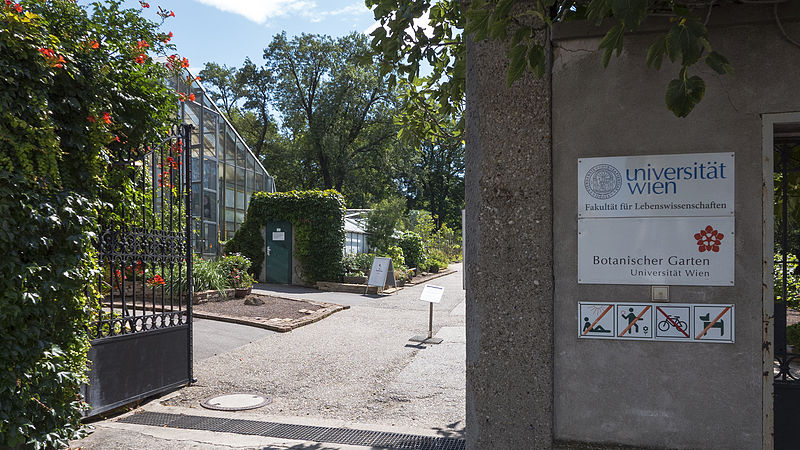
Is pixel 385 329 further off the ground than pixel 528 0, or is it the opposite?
pixel 528 0

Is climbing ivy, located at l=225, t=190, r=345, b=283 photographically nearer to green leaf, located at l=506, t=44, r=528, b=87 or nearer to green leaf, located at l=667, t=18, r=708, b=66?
green leaf, located at l=506, t=44, r=528, b=87

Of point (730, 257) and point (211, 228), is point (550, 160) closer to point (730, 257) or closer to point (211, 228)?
point (730, 257)

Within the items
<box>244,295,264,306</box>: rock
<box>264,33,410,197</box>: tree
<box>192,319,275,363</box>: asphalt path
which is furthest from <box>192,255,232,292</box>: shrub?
<box>264,33,410,197</box>: tree

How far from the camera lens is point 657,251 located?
312 centimetres

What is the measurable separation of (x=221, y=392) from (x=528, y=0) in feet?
17.5

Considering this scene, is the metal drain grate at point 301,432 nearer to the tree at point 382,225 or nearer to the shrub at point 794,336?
the shrub at point 794,336

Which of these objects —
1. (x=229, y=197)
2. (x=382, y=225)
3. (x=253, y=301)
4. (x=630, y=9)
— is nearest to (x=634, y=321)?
(x=630, y=9)

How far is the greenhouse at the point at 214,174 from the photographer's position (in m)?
18.3

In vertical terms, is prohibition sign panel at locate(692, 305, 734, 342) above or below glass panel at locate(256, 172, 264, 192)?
below

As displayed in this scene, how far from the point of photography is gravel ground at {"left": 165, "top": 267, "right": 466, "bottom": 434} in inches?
224

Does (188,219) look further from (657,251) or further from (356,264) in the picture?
(356,264)

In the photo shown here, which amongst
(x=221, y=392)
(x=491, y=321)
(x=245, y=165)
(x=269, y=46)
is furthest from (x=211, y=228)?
(x=269, y=46)

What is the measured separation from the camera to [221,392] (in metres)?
6.30

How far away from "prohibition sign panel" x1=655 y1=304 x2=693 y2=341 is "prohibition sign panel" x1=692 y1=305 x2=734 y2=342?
0.04m
